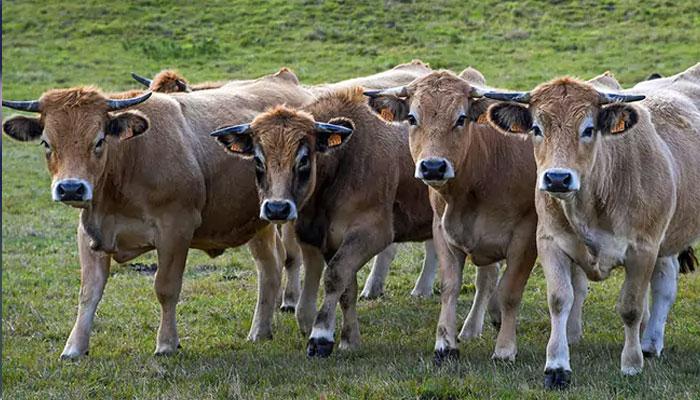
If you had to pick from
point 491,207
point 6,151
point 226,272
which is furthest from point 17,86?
point 491,207

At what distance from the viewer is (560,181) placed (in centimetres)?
806

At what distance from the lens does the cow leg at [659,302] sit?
981 centimetres

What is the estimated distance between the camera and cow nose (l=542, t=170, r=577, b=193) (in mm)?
8070

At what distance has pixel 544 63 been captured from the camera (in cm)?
3369

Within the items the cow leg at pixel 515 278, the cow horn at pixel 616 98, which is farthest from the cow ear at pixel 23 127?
the cow horn at pixel 616 98

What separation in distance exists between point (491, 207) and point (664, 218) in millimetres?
1562

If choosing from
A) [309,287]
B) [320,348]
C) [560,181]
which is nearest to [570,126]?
[560,181]

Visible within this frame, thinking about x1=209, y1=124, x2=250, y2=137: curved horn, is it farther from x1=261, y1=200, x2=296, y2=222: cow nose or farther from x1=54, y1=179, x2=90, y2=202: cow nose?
x1=54, y1=179, x2=90, y2=202: cow nose

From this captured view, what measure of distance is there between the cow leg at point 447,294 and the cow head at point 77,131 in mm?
2768

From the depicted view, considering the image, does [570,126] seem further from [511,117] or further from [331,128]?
[331,128]

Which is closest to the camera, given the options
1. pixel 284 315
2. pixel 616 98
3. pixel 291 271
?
pixel 616 98

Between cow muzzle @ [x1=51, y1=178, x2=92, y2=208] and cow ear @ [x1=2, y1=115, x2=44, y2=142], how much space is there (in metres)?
0.85

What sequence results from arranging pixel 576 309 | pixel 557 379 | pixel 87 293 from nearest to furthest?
1. pixel 557 379
2. pixel 87 293
3. pixel 576 309

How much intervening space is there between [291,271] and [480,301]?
2421mm
